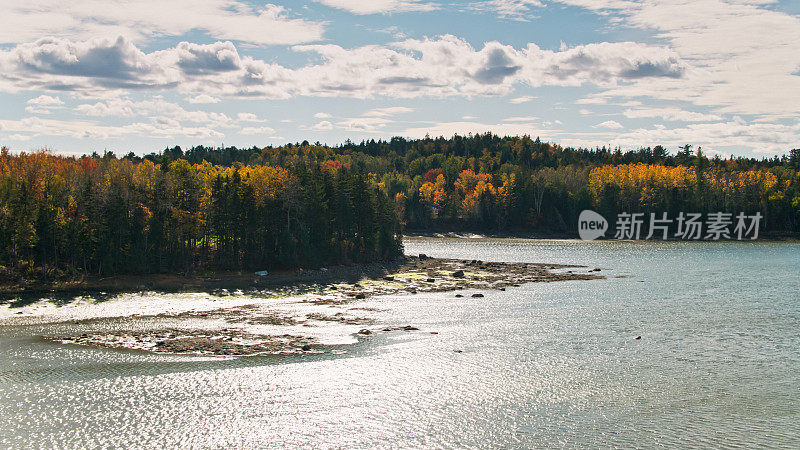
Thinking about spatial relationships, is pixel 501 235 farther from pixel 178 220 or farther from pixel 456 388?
pixel 456 388

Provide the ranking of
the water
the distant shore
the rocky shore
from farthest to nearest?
the distant shore → the rocky shore → the water

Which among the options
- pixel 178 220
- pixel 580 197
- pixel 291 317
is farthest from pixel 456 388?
pixel 580 197

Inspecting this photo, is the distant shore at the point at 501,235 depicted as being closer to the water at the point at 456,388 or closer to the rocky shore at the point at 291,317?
the rocky shore at the point at 291,317

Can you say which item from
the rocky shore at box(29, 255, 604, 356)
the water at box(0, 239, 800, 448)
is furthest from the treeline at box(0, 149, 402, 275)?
the water at box(0, 239, 800, 448)

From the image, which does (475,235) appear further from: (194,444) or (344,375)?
(194,444)

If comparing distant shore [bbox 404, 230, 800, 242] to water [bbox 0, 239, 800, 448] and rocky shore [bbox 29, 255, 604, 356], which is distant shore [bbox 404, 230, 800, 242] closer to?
rocky shore [bbox 29, 255, 604, 356]

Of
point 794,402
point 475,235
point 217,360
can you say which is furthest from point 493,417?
point 475,235
